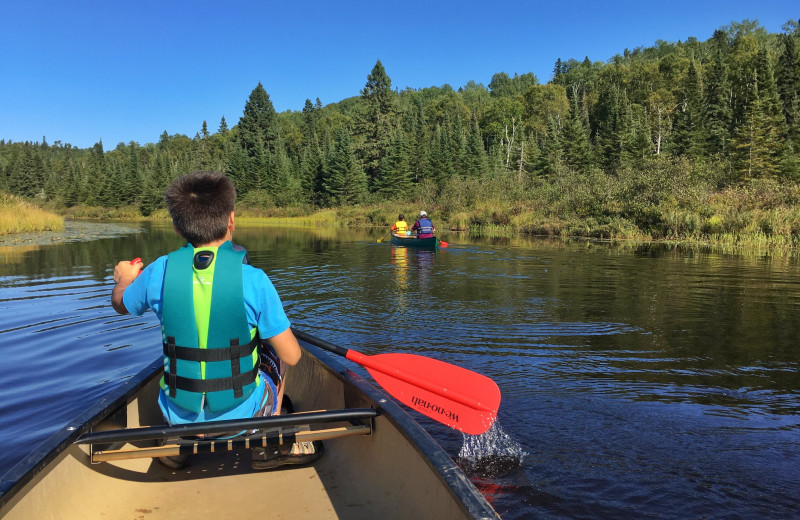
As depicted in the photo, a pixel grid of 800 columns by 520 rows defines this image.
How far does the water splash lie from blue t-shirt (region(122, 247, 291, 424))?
1.79m

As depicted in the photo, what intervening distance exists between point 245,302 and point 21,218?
28432 millimetres

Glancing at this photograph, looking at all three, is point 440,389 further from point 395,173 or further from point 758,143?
point 395,173

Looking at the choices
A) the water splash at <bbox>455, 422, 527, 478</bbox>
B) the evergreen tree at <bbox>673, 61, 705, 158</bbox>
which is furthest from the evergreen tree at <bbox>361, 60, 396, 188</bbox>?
the water splash at <bbox>455, 422, 527, 478</bbox>

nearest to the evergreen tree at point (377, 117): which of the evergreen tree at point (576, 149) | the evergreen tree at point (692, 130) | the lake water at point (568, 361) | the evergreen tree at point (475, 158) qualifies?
the evergreen tree at point (475, 158)

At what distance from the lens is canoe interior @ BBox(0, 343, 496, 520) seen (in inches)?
82.4

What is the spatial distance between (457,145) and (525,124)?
2735 cm

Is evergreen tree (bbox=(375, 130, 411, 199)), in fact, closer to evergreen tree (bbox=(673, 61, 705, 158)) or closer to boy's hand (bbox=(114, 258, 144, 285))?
evergreen tree (bbox=(673, 61, 705, 158))

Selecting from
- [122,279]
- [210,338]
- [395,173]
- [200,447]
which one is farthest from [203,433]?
[395,173]

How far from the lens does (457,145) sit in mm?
63625

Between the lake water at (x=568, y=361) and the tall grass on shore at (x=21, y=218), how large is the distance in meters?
12.5

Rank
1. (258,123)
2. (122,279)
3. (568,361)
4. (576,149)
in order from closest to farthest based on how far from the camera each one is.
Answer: (122,279), (568,361), (576,149), (258,123)

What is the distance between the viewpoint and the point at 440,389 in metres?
3.51

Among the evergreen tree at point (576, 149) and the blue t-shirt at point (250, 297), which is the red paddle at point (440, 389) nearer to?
the blue t-shirt at point (250, 297)

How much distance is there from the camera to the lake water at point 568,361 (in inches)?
136
